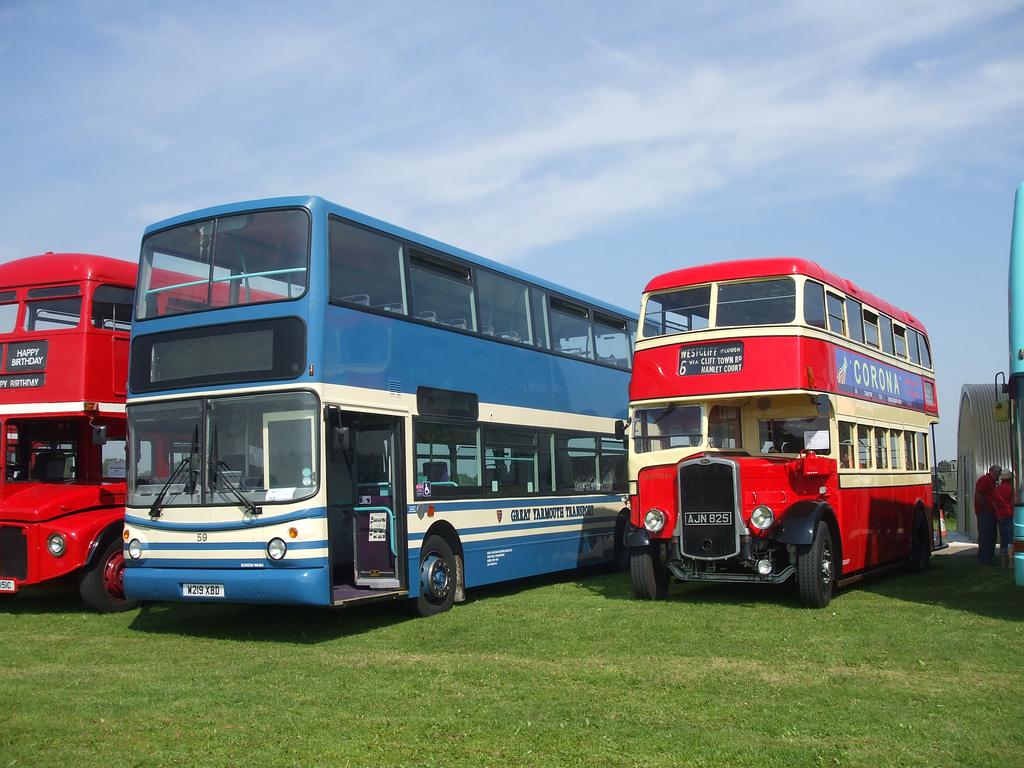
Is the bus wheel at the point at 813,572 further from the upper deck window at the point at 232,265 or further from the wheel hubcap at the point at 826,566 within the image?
the upper deck window at the point at 232,265

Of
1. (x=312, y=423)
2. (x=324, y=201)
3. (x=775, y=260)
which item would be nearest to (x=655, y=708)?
(x=312, y=423)

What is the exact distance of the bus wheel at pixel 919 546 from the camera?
1694 cm

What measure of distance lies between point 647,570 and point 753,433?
238 centimetres

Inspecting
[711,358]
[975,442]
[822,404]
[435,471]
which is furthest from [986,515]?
[435,471]

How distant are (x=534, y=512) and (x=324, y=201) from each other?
230 inches

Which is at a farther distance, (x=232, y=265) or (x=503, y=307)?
(x=503, y=307)

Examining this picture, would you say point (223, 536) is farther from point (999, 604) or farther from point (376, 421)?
point (999, 604)

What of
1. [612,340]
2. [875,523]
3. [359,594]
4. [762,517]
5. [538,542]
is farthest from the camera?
[612,340]

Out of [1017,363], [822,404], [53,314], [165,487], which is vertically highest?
[53,314]

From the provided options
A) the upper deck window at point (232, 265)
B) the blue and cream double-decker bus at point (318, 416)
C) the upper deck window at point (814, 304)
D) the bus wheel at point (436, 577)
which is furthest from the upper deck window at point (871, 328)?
the upper deck window at point (232, 265)

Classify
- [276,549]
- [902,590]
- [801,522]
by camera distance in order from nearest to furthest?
[276,549]
[801,522]
[902,590]

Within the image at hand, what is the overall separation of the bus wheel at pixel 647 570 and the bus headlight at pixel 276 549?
186 inches

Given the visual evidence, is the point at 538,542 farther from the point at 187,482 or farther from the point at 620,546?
the point at 187,482

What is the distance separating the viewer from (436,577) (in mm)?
12453
